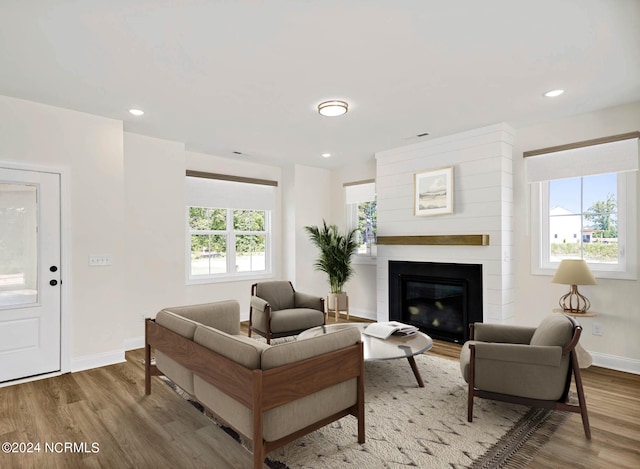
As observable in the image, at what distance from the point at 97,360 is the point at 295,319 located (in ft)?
6.89

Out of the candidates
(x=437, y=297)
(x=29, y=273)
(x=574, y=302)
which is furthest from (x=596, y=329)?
(x=29, y=273)

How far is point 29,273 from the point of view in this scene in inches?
135

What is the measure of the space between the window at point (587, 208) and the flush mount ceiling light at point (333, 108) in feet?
7.71

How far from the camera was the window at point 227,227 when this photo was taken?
5383 millimetres

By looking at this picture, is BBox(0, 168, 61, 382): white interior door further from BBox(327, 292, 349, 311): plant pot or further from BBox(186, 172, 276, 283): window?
BBox(327, 292, 349, 311): plant pot

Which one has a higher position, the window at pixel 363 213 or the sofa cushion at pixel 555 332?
the window at pixel 363 213

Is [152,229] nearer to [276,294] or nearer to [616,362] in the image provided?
[276,294]

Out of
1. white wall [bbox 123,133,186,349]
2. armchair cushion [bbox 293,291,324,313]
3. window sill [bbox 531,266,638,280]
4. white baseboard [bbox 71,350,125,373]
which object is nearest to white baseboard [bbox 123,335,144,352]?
white wall [bbox 123,133,186,349]

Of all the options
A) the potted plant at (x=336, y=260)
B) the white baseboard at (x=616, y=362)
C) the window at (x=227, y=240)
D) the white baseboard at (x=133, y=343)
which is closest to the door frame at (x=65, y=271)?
the white baseboard at (x=133, y=343)

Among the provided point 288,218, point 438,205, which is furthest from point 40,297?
point 438,205

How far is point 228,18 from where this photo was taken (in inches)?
84.9

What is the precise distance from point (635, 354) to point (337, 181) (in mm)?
4618

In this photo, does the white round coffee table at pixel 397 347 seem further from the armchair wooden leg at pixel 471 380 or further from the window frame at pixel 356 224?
the window frame at pixel 356 224

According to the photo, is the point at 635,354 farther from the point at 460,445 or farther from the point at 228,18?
the point at 228,18
